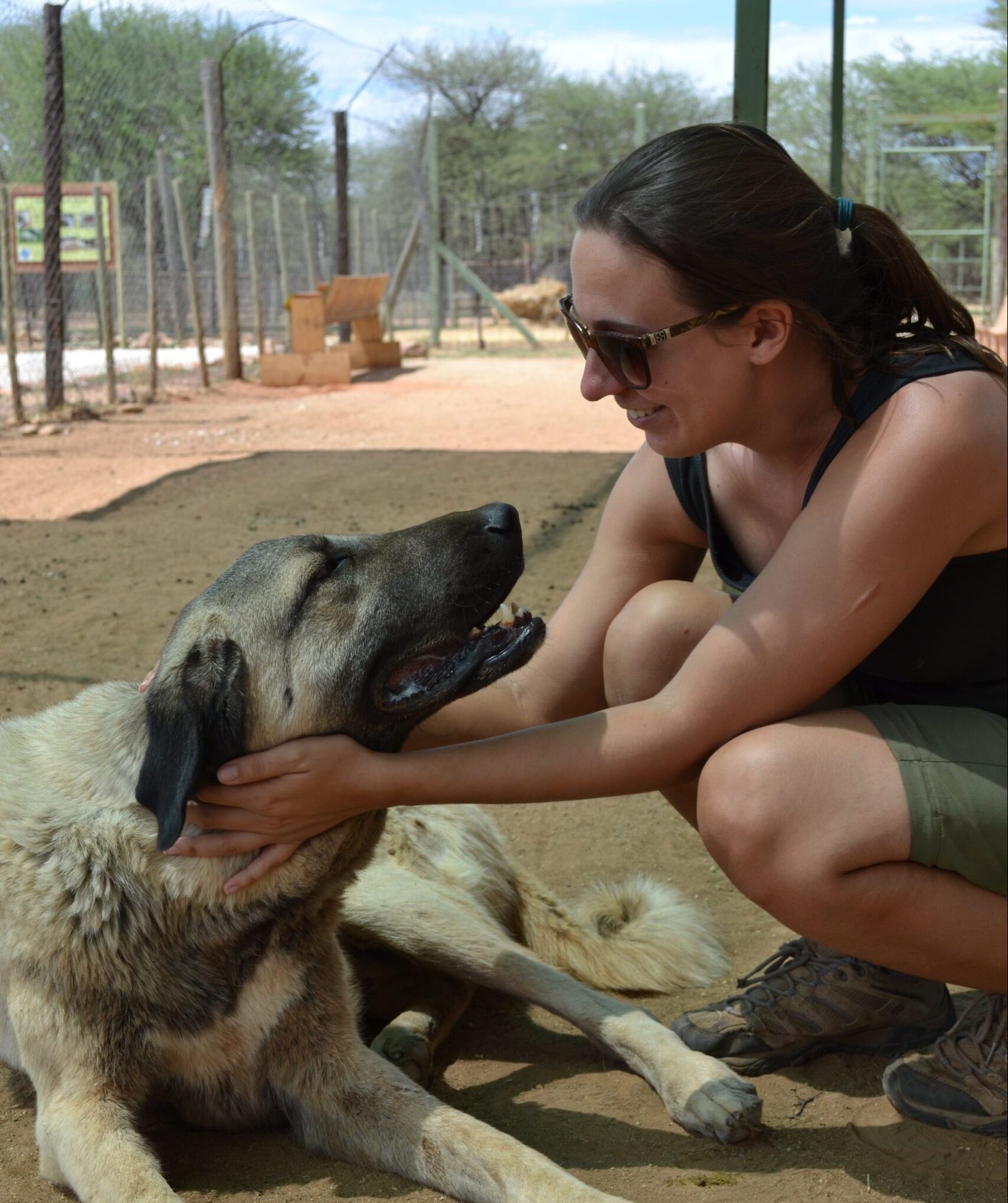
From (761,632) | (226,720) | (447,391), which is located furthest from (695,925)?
(447,391)

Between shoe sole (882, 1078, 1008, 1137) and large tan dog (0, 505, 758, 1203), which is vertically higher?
large tan dog (0, 505, 758, 1203)

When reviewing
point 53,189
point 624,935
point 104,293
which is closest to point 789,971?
point 624,935

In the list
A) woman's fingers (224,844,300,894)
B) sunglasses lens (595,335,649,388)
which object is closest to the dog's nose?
sunglasses lens (595,335,649,388)

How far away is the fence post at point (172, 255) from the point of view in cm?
1729

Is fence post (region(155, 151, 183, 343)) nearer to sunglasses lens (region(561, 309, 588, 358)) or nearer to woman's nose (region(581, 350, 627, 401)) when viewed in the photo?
sunglasses lens (region(561, 309, 588, 358))

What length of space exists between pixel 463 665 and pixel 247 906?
0.59 m

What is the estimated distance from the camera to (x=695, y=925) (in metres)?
3.01

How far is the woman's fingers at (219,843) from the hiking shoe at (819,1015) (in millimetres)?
1012

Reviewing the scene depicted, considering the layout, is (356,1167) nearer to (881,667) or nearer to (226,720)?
(226,720)

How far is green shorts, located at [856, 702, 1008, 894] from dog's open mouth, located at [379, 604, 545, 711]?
0.66 m

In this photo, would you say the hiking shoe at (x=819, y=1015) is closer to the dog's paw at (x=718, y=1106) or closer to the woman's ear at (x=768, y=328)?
the dog's paw at (x=718, y=1106)

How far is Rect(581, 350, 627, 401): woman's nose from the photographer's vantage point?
7.36 ft

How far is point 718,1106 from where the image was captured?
233 centimetres

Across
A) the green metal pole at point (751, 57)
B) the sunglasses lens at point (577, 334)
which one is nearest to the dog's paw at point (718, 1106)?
the sunglasses lens at point (577, 334)
